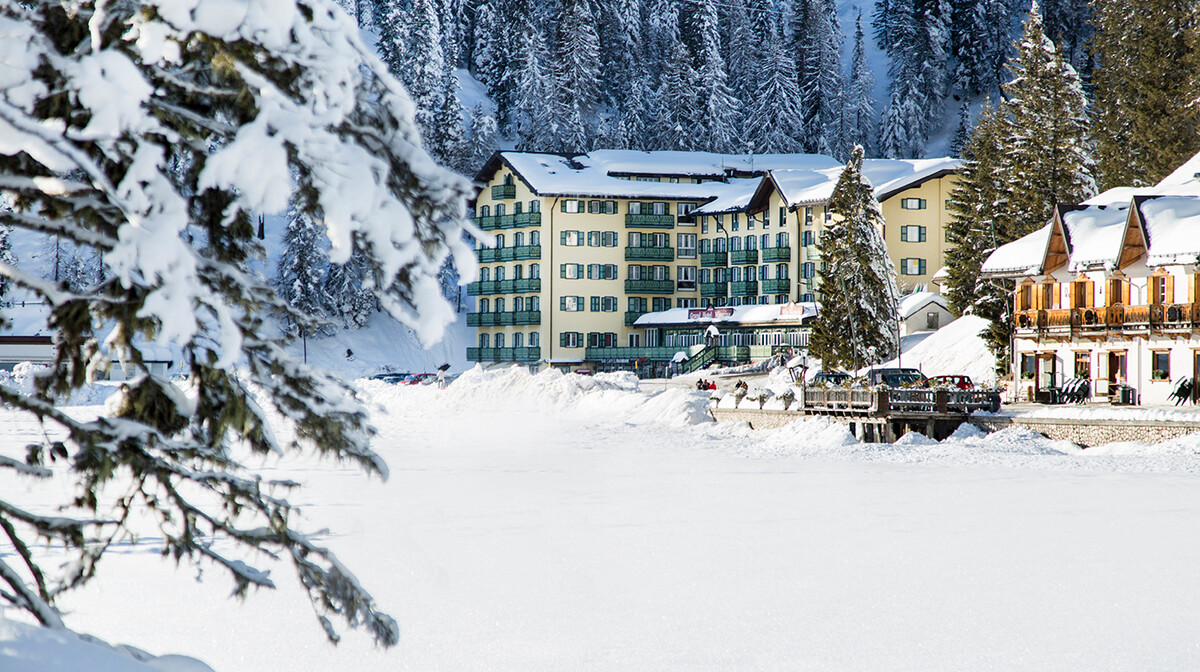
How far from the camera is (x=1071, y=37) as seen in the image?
121375 mm

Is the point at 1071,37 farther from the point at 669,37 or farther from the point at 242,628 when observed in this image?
the point at 242,628

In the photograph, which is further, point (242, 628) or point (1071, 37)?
point (1071, 37)

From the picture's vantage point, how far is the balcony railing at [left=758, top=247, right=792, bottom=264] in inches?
3071

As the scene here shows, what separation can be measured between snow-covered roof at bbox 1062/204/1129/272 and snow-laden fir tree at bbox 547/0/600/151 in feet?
212

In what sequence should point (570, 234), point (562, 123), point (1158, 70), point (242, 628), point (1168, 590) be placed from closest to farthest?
1. point (242, 628)
2. point (1168, 590)
3. point (1158, 70)
4. point (570, 234)
5. point (562, 123)

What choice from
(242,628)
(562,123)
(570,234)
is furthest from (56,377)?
(562,123)

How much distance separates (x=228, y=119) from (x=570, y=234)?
78.4 m

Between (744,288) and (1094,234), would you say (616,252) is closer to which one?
(744,288)

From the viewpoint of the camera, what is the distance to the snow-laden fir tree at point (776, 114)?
107625 mm

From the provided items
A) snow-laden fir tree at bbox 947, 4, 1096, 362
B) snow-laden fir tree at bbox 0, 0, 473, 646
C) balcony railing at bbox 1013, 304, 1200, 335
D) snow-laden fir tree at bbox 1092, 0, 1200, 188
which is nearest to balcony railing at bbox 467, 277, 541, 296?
snow-laden fir tree at bbox 947, 4, 1096, 362

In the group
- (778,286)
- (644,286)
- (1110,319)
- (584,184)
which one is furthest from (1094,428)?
(584,184)

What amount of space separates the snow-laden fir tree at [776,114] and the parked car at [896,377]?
2640 inches

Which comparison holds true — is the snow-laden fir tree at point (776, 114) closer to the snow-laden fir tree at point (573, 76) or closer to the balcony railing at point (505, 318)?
the snow-laden fir tree at point (573, 76)

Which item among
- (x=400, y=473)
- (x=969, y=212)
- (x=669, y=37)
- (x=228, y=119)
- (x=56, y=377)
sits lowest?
(x=400, y=473)
